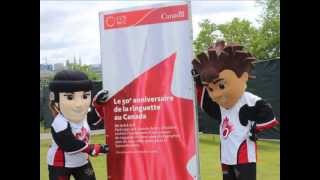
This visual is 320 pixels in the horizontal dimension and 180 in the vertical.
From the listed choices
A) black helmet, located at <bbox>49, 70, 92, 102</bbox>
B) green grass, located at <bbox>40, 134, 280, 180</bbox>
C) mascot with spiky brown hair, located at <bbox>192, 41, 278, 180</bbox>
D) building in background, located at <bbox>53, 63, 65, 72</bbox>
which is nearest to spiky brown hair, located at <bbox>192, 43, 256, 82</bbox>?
mascot with spiky brown hair, located at <bbox>192, 41, 278, 180</bbox>

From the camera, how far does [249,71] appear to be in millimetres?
3389

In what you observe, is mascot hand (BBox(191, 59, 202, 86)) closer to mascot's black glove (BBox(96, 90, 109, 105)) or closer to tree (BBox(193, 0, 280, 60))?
tree (BBox(193, 0, 280, 60))

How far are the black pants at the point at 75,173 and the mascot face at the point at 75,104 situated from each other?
346 mm

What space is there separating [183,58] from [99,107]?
0.70m

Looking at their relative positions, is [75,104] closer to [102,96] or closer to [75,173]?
[102,96]

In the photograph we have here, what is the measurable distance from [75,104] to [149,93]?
519 millimetres

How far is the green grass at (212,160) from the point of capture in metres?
3.38

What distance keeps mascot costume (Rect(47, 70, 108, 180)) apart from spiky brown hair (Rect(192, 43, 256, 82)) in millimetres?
736

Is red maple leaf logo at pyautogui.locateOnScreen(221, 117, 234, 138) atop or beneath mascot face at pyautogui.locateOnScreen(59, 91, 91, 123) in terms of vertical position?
beneath

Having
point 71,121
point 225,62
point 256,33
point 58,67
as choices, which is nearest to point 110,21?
point 58,67

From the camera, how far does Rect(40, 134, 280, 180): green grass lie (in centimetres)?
338

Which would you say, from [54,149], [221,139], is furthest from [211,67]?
[54,149]
